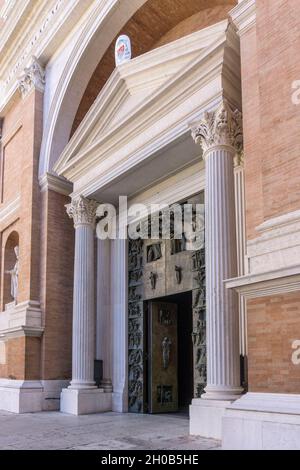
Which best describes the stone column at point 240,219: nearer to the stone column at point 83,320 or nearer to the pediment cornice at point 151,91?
the pediment cornice at point 151,91

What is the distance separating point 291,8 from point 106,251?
331 inches

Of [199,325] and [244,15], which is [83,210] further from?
[244,15]

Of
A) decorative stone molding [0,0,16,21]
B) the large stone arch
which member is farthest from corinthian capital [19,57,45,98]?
decorative stone molding [0,0,16,21]

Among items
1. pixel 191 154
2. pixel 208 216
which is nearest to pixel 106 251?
pixel 191 154

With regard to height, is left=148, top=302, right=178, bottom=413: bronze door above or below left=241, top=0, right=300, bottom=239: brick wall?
below

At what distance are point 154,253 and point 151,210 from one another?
999 mm

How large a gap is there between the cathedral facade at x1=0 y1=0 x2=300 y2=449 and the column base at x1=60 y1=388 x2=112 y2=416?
4 centimetres

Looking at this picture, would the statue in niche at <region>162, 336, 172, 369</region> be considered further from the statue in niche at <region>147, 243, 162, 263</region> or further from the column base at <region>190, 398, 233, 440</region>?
the column base at <region>190, 398, 233, 440</region>

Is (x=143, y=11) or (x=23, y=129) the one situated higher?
(x=143, y=11)

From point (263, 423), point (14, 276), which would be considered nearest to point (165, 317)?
point (14, 276)

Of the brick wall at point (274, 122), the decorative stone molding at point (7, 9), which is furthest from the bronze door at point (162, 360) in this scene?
the decorative stone molding at point (7, 9)

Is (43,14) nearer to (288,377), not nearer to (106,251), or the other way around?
(106,251)

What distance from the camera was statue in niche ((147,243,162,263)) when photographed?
503 inches

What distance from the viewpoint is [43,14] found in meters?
16.1
